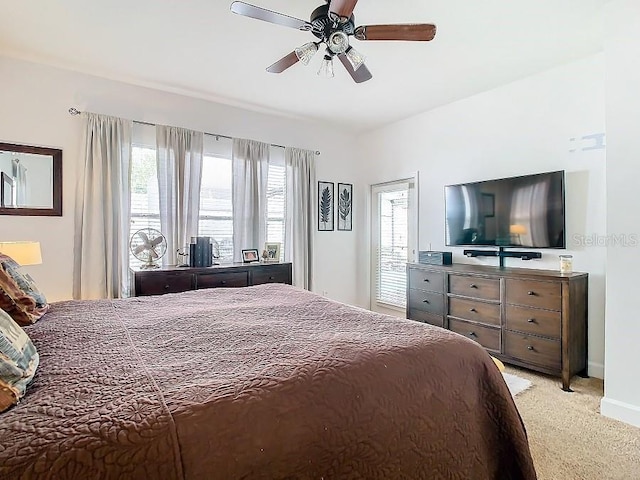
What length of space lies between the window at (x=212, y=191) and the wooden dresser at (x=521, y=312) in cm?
222

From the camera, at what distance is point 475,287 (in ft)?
11.5

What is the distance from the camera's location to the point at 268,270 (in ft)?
13.5

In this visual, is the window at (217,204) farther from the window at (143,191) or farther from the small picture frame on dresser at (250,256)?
the window at (143,191)

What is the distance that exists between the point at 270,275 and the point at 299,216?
1045mm

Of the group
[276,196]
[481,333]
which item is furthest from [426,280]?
[276,196]

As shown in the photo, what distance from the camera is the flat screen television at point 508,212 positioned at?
329 centimetres

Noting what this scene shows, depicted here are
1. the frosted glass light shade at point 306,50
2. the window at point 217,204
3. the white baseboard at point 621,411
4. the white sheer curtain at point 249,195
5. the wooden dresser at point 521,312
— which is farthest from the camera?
the white sheer curtain at point 249,195

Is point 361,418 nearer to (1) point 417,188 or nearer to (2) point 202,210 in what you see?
(2) point 202,210

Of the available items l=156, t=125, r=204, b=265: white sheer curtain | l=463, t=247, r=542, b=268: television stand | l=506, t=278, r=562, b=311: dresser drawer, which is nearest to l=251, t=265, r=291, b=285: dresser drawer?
l=156, t=125, r=204, b=265: white sheer curtain

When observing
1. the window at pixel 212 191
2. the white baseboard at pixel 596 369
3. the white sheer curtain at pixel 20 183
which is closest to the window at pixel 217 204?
the window at pixel 212 191

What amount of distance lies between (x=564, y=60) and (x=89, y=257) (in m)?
4.76

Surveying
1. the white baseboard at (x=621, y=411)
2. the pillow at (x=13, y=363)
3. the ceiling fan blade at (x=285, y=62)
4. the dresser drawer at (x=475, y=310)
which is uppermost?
the ceiling fan blade at (x=285, y=62)

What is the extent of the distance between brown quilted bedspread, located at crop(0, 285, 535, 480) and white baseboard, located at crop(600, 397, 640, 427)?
1.55 metres

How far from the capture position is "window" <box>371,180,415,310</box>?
16.3ft
